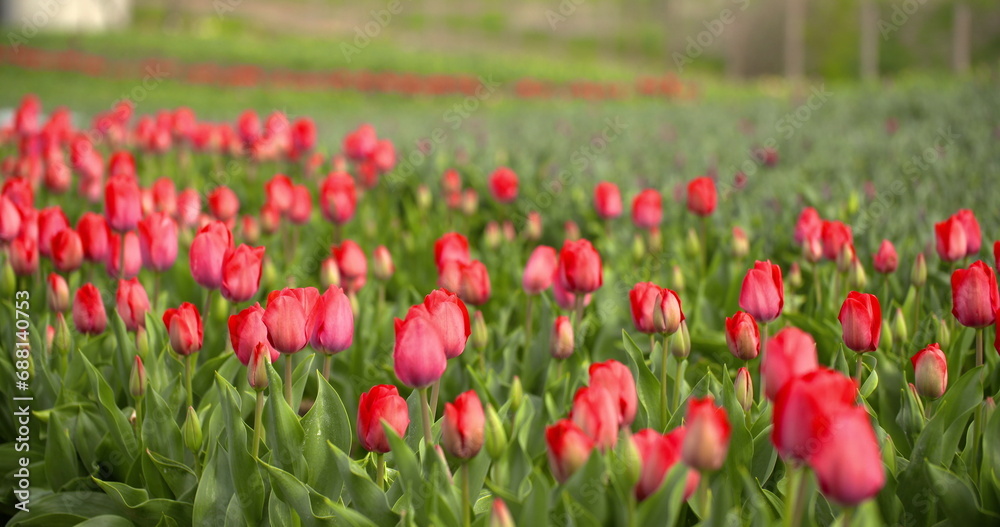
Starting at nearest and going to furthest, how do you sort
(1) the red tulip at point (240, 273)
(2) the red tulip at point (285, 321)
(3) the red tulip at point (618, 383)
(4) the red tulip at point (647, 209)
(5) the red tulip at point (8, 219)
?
(3) the red tulip at point (618, 383)
(2) the red tulip at point (285, 321)
(1) the red tulip at point (240, 273)
(5) the red tulip at point (8, 219)
(4) the red tulip at point (647, 209)

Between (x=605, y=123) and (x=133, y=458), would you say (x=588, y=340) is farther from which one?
(x=605, y=123)

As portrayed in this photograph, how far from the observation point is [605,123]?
26.7 feet

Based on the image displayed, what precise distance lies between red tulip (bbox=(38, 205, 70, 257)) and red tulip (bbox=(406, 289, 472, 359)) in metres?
1.42

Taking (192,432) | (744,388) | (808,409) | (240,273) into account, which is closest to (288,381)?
(192,432)

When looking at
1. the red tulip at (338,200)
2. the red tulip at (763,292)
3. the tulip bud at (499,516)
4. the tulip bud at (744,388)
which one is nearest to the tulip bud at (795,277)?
the red tulip at (763,292)

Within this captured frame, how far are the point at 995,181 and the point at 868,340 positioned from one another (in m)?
3.20

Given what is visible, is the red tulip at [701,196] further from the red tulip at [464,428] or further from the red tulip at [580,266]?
the red tulip at [464,428]

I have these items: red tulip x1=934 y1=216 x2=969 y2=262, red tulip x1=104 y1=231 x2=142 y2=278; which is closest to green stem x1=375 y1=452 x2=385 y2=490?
red tulip x1=104 y1=231 x2=142 y2=278

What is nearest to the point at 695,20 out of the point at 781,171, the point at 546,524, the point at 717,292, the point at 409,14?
the point at 409,14

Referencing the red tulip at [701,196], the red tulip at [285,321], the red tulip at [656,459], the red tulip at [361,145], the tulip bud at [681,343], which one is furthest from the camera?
the red tulip at [361,145]

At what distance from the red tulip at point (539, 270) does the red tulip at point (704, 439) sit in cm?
120

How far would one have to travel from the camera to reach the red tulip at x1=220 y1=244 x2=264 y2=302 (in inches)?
74.0

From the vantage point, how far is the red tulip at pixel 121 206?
2488 mm

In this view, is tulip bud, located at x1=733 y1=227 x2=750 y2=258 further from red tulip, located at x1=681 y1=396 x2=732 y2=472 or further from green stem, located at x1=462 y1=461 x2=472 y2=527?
red tulip, located at x1=681 y1=396 x2=732 y2=472
